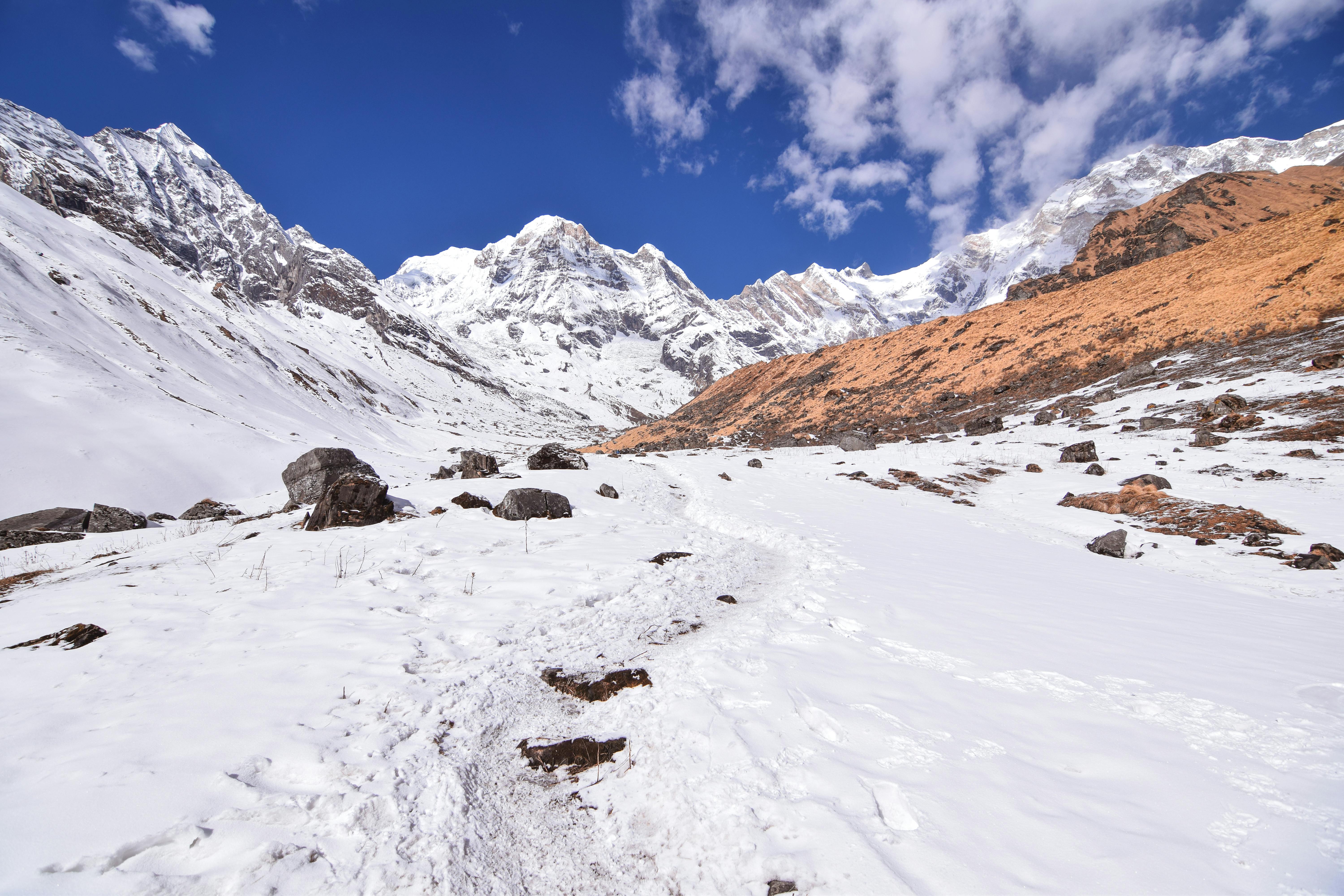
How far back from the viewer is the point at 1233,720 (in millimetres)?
3764

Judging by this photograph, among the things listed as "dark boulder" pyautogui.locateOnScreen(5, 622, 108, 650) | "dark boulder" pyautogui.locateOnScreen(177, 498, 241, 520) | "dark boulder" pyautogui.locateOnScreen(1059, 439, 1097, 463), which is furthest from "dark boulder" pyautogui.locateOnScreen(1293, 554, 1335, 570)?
"dark boulder" pyautogui.locateOnScreen(177, 498, 241, 520)

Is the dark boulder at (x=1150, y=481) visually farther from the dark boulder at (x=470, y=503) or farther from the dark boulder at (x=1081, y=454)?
the dark boulder at (x=470, y=503)

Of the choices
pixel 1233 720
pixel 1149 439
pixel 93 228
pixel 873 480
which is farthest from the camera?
pixel 93 228

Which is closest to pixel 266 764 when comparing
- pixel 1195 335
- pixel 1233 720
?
pixel 1233 720

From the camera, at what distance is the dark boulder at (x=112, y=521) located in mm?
11898

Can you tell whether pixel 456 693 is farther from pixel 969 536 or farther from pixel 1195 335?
pixel 1195 335

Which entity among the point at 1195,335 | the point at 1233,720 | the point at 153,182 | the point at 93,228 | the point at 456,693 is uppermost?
the point at 153,182

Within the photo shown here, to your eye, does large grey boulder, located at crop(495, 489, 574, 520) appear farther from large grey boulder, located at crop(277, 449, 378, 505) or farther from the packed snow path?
large grey boulder, located at crop(277, 449, 378, 505)

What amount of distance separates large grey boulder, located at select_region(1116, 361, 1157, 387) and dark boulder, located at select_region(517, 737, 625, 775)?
31.7 metres

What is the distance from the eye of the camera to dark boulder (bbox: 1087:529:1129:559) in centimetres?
1033

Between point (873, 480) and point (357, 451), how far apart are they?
33290 mm

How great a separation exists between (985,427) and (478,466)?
2389 cm

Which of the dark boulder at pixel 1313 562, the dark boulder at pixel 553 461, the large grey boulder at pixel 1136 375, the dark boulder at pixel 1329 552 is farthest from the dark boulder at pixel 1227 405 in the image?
the dark boulder at pixel 553 461

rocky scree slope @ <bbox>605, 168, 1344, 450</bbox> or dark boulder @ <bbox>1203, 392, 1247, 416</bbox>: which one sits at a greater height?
rocky scree slope @ <bbox>605, 168, 1344, 450</bbox>
